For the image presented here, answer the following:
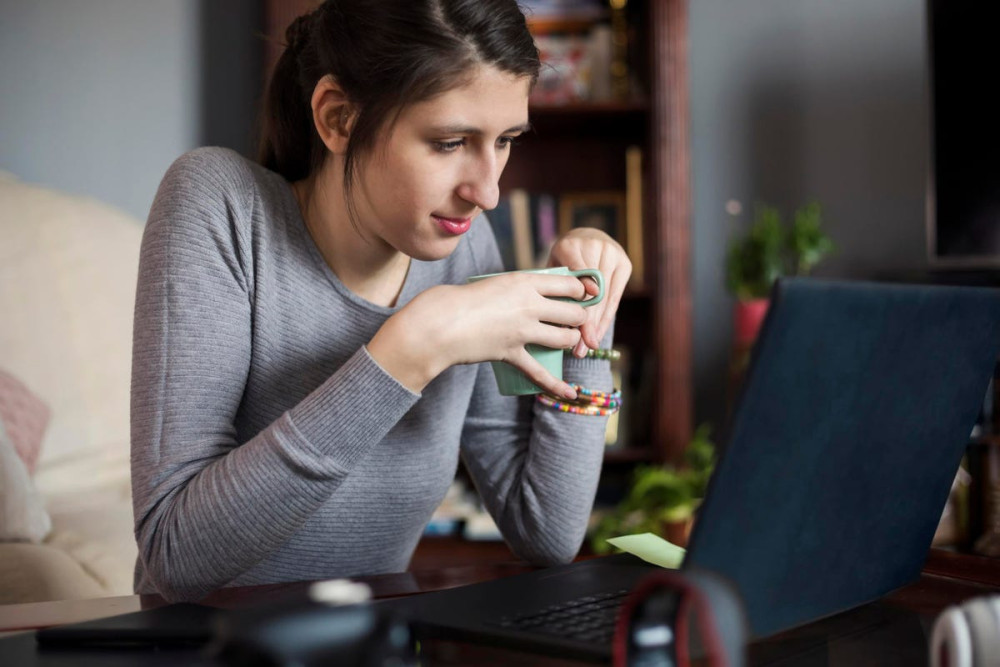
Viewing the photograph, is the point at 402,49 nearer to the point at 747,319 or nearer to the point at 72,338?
the point at 72,338

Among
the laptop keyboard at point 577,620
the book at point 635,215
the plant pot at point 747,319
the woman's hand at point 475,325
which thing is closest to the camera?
the laptop keyboard at point 577,620

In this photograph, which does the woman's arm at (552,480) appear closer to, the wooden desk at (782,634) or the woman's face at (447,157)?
the wooden desk at (782,634)

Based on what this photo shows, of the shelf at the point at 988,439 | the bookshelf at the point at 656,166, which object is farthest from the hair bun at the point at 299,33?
the shelf at the point at 988,439

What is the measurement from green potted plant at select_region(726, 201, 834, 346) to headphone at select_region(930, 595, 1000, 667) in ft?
6.52

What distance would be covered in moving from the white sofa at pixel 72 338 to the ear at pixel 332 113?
0.88 m

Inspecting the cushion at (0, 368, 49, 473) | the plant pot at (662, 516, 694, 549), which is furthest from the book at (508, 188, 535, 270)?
the cushion at (0, 368, 49, 473)

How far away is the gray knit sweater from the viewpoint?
86 centimetres

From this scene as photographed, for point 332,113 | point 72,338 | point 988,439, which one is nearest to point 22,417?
point 72,338

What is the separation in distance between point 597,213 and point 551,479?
1.70m

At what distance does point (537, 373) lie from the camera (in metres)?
0.94

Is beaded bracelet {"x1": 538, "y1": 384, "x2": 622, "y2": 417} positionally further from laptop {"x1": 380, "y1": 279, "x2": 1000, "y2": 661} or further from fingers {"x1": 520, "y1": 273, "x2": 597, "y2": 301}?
laptop {"x1": 380, "y1": 279, "x2": 1000, "y2": 661}

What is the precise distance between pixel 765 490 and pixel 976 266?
2.28 meters

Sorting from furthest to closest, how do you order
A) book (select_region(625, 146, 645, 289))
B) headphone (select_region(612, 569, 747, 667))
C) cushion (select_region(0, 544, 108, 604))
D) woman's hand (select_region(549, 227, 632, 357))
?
book (select_region(625, 146, 645, 289))
cushion (select_region(0, 544, 108, 604))
woman's hand (select_region(549, 227, 632, 357))
headphone (select_region(612, 569, 747, 667))

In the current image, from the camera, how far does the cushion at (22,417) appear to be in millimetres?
1672
